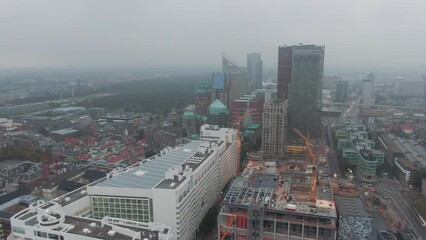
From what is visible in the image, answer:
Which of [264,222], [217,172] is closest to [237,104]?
[217,172]

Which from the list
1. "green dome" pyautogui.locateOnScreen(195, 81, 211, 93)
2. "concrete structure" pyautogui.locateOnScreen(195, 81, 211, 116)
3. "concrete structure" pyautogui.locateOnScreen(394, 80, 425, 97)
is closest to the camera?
"concrete structure" pyautogui.locateOnScreen(195, 81, 211, 116)

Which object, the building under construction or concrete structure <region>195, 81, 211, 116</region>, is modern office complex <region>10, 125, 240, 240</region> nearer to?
the building under construction

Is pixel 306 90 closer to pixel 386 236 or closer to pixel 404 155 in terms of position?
pixel 404 155

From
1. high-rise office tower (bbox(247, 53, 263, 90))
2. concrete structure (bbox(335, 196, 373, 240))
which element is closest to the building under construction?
concrete structure (bbox(335, 196, 373, 240))

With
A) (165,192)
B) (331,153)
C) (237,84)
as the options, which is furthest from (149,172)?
(237,84)

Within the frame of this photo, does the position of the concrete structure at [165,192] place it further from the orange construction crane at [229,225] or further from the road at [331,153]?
the road at [331,153]

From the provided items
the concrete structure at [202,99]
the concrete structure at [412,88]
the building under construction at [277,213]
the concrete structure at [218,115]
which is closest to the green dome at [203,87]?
the concrete structure at [202,99]
